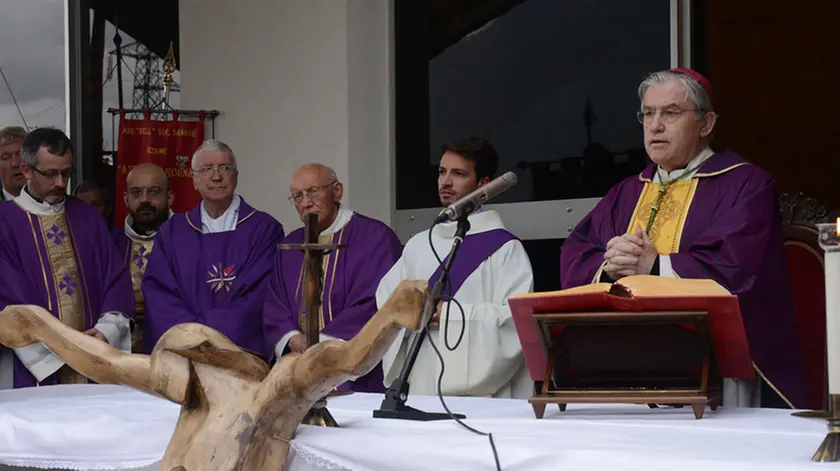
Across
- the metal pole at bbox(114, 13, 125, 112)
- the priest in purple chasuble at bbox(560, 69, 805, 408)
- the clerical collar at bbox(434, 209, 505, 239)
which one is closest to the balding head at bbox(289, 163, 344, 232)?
the clerical collar at bbox(434, 209, 505, 239)

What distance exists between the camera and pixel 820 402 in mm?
4020

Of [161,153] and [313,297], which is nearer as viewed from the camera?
[313,297]

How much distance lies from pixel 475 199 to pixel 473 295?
2247 millimetres

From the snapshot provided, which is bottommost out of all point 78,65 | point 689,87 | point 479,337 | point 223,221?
point 479,337

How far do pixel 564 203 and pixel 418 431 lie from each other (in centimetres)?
426

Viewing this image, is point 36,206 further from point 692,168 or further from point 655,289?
point 655,289

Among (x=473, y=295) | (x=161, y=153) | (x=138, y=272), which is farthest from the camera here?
(x=161, y=153)

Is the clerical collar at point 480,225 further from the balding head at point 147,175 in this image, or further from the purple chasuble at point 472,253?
the balding head at point 147,175

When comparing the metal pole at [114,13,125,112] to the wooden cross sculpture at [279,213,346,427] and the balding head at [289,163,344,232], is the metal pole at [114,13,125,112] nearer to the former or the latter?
the balding head at [289,163,344,232]

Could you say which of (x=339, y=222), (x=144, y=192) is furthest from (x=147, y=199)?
(x=339, y=222)

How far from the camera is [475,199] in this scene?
8.58 feet

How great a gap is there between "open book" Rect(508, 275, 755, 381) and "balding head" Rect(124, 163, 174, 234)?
4177 mm

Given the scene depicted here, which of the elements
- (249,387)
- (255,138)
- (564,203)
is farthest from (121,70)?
(249,387)

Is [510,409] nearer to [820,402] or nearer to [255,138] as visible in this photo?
[820,402]
